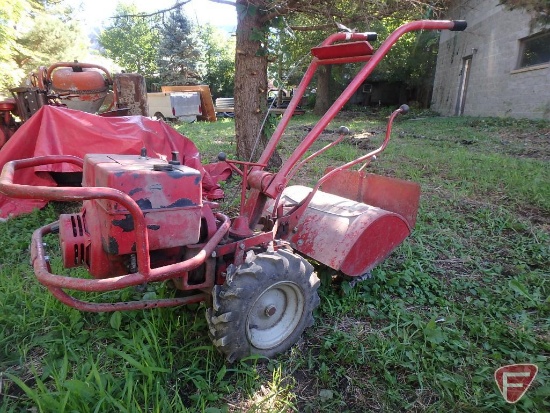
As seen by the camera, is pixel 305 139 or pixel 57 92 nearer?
pixel 305 139

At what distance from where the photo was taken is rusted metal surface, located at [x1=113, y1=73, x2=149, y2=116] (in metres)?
5.72

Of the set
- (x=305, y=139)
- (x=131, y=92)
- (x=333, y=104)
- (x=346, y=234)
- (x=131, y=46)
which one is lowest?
(x=346, y=234)

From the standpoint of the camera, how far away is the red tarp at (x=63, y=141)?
12.7ft

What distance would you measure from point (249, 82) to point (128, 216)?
→ 3.92m

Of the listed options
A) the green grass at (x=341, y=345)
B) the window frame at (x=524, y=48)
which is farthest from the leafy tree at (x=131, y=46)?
the green grass at (x=341, y=345)

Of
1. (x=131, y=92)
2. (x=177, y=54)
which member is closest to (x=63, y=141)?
(x=131, y=92)

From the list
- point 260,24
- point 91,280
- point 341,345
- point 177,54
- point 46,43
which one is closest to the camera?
point 91,280

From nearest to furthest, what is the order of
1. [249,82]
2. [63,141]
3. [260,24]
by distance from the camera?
1. [63,141]
2. [260,24]
3. [249,82]

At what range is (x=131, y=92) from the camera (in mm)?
5887

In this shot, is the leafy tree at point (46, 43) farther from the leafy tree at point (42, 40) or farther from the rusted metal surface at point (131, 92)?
the rusted metal surface at point (131, 92)

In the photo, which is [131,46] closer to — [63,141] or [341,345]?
[63,141]

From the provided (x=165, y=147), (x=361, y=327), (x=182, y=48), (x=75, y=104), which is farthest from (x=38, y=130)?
(x=182, y=48)

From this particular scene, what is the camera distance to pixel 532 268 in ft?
9.48

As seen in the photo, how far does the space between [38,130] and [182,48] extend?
20.6 m
